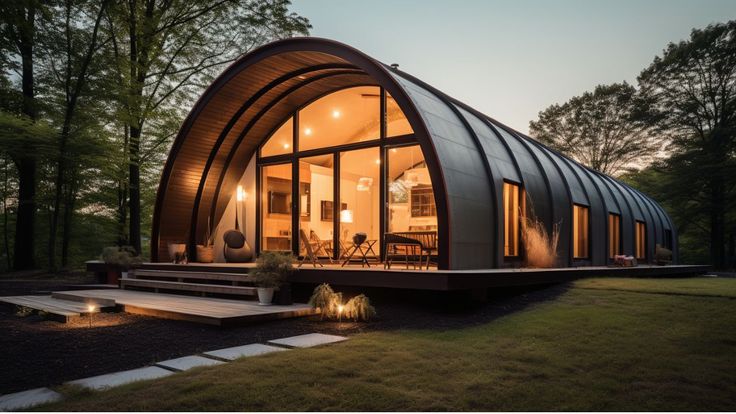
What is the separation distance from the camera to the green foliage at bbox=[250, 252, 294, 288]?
755 cm

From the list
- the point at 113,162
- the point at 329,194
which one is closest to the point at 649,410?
the point at 329,194

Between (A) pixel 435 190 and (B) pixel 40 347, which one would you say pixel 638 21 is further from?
(B) pixel 40 347

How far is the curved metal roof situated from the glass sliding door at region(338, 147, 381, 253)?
1.67m

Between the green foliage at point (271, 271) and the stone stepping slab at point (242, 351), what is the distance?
2484 millimetres

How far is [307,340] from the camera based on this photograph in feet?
17.4

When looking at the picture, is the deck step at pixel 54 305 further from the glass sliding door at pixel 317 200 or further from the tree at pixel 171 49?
the tree at pixel 171 49

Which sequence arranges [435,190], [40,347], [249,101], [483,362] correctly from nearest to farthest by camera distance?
1. [483,362]
2. [40,347]
3. [435,190]
4. [249,101]

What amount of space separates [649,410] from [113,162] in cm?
1559

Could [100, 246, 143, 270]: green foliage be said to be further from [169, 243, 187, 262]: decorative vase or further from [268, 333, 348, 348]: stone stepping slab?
[268, 333, 348, 348]: stone stepping slab

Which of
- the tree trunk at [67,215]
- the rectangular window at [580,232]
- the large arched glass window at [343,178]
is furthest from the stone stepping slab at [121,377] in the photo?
the tree trunk at [67,215]

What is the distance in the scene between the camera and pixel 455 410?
10.3 ft

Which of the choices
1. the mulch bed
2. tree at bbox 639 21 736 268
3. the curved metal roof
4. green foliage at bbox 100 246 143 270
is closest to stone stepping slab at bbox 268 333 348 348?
the mulch bed

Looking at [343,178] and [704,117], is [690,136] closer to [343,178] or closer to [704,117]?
[704,117]

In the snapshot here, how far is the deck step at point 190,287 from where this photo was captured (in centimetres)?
820
